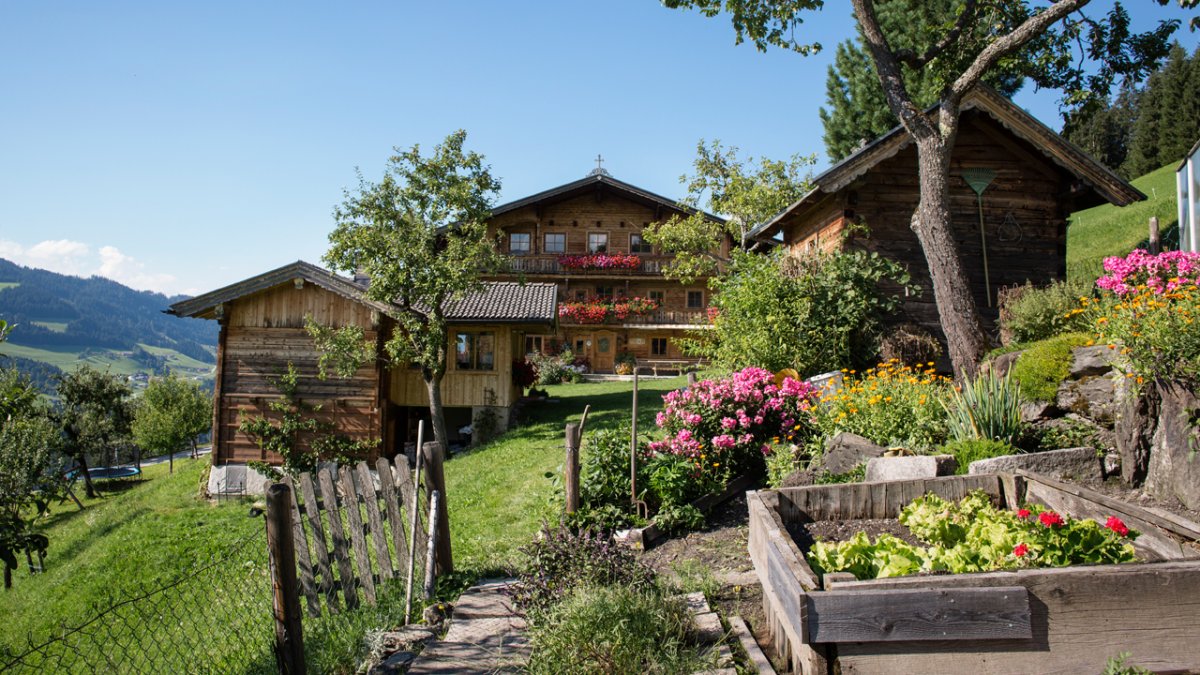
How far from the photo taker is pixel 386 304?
62.4 ft

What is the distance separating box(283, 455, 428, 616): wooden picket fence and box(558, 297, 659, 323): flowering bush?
29173mm

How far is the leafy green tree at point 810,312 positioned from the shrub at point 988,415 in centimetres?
580

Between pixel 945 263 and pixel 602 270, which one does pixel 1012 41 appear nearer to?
pixel 945 263

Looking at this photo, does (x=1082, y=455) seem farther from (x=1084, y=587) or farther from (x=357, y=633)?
(x=357, y=633)

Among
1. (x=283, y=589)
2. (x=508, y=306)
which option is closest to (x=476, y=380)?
(x=508, y=306)

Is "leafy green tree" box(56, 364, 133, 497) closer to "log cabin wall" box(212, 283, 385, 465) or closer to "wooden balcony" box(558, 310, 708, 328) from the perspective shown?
"log cabin wall" box(212, 283, 385, 465)

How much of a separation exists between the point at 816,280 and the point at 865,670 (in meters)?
11.2

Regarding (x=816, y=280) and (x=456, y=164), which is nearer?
(x=816, y=280)

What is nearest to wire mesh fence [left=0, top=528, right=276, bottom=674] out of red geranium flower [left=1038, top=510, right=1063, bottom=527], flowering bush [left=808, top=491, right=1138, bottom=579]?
flowering bush [left=808, top=491, right=1138, bottom=579]

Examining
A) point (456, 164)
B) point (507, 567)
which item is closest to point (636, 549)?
point (507, 567)

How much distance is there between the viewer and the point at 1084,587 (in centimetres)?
322

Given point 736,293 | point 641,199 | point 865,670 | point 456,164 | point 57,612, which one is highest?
point 641,199

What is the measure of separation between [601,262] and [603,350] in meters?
4.41

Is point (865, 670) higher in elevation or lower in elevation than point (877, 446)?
lower
